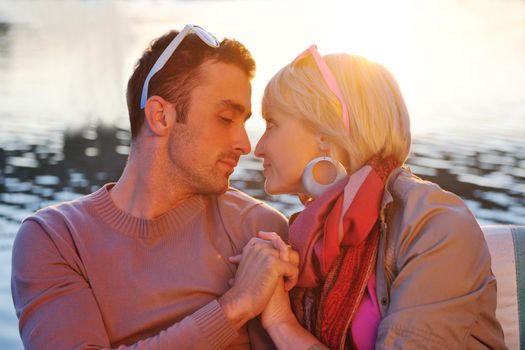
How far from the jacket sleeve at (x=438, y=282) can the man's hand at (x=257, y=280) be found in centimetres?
35

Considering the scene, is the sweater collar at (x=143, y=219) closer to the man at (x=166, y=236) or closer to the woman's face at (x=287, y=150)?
the man at (x=166, y=236)

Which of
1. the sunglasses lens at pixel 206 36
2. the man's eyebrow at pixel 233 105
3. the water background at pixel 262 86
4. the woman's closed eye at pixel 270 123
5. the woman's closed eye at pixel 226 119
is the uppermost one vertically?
the sunglasses lens at pixel 206 36

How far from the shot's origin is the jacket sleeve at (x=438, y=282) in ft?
5.88

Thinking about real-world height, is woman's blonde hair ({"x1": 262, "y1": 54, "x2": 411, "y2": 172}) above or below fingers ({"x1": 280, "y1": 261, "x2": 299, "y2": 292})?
above

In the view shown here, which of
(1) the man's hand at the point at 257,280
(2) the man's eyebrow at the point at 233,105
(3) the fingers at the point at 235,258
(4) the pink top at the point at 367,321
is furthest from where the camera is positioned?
(2) the man's eyebrow at the point at 233,105

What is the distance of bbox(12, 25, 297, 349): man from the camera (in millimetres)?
2061

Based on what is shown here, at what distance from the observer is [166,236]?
7.62 ft

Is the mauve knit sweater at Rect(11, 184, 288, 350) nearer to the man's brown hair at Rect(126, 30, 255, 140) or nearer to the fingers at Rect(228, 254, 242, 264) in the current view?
the fingers at Rect(228, 254, 242, 264)

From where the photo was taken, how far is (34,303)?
206cm

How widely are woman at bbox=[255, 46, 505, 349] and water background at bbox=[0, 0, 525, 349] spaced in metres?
6.39

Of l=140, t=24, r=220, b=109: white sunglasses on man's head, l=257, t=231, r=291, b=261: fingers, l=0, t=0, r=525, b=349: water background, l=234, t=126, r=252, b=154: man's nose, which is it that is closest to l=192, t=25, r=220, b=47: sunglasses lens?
l=140, t=24, r=220, b=109: white sunglasses on man's head

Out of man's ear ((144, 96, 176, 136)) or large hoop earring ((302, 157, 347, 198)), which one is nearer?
large hoop earring ((302, 157, 347, 198))

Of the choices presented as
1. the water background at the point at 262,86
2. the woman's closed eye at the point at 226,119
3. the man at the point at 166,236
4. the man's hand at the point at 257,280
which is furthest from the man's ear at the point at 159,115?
the water background at the point at 262,86

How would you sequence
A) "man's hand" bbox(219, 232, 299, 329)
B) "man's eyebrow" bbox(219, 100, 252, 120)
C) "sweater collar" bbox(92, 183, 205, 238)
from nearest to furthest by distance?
"man's hand" bbox(219, 232, 299, 329), "sweater collar" bbox(92, 183, 205, 238), "man's eyebrow" bbox(219, 100, 252, 120)
